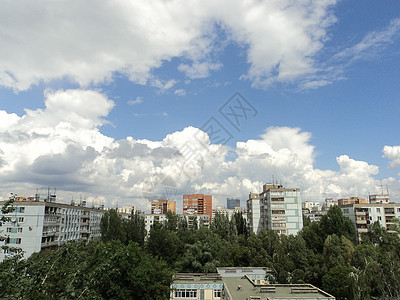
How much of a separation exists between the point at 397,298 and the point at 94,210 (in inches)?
2807

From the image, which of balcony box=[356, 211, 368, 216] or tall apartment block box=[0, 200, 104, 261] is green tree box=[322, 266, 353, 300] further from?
tall apartment block box=[0, 200, 104, 261]

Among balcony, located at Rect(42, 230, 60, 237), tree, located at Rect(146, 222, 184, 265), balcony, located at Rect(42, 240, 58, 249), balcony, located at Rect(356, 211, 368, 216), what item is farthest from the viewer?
balcony, located at Rect(356, 211, 368, 216)

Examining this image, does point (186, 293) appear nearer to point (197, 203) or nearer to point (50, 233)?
point (50, 233)

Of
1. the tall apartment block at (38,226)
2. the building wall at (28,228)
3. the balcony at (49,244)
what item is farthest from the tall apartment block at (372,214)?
the building wall at (28,228)

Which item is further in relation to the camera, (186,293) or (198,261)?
(198,261)

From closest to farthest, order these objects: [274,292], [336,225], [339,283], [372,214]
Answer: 1. [274,292]
2. [339,283]
3. [336,225]
4. [372,214]

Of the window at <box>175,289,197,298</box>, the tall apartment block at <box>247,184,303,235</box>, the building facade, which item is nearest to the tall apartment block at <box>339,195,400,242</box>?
the building facade

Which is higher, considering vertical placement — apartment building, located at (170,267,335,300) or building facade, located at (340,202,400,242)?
building facade, located at (340,202,400,242)

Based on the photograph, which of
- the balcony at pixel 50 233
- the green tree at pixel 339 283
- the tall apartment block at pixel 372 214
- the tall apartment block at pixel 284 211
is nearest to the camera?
the green tree at pixel 339 283

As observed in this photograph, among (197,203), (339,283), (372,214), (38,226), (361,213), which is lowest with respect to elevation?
(339,283)

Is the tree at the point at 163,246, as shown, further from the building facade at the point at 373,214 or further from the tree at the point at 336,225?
the building facade at the point at 373,214

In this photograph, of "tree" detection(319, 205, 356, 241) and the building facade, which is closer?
"tree" detection(319, 205, 356, 241)

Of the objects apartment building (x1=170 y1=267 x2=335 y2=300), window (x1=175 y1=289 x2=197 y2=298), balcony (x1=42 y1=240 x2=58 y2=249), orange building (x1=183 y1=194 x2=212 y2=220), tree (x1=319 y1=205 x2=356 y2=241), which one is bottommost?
window (x1=175 y1=289 x2=197 y2=298)

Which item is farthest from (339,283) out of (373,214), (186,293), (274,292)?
(373,214)
